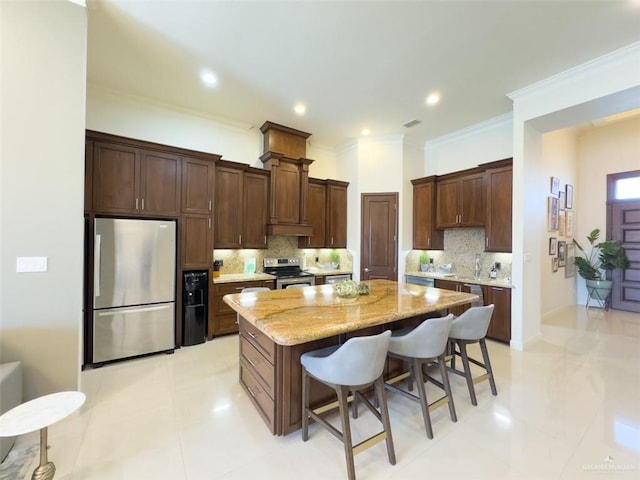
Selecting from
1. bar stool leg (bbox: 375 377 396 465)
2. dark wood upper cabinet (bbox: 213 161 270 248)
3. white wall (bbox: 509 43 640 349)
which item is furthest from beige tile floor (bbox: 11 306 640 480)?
dark wood upper cabinet (bbox: 213 161 270 248)

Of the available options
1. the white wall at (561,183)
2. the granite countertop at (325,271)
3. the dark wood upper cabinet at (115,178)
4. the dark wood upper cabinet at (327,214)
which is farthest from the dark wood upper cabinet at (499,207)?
the dark wood upper cabinet at (115,178)

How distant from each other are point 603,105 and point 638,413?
3.20 metres

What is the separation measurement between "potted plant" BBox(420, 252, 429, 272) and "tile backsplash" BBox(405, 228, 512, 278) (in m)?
0.06

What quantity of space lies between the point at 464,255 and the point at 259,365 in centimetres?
425

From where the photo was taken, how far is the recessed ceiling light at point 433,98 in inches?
144

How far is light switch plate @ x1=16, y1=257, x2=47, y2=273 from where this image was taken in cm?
202

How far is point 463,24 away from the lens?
2.47m

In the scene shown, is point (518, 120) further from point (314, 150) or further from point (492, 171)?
point (314, 150)

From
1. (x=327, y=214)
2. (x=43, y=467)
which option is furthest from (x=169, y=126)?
(x=43, y=467)

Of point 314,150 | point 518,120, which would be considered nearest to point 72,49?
point 314,150

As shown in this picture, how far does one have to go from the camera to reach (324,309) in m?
2.11

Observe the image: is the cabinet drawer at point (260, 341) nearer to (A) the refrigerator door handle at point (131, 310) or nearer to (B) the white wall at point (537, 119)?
(A) the refrigerator door handle at point (131, 310)

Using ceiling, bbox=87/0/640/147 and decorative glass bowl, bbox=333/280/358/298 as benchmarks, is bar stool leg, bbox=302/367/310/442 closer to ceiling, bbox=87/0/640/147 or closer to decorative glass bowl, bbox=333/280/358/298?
decorative glass bowl, bbox=333/280/358/298

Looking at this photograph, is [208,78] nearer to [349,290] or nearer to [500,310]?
[349,290]
